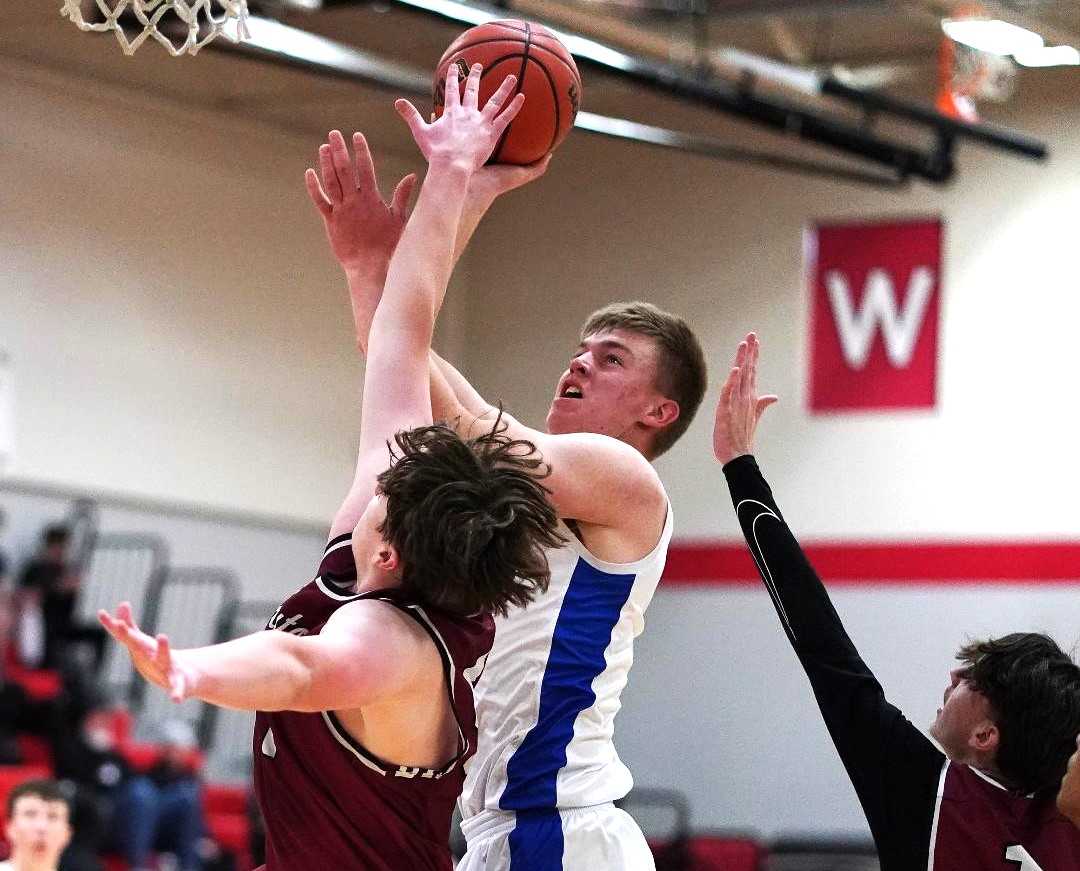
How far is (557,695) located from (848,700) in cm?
59

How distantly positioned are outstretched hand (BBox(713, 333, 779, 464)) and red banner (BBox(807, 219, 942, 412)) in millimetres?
9456

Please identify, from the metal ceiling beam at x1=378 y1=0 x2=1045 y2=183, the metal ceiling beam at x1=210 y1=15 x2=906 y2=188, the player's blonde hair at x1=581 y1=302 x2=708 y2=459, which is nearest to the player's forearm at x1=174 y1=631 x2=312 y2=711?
the player's blonde hair at x1=581 y1=302 x2=708 y2=459

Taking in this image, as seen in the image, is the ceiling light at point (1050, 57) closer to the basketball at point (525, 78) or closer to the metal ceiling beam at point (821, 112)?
the metal ceiling beam at point (821, 112)

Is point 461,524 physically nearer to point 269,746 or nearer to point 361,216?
point 269,746

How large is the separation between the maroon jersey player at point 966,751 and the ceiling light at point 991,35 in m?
7.05

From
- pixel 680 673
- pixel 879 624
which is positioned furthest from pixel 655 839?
pixel 879 624

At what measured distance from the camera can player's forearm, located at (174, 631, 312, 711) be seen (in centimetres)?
227

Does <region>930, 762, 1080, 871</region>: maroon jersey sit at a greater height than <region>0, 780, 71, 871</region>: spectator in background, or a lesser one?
greater

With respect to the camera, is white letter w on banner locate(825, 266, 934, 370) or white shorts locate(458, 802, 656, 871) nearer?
white shorts locate(458, 802, 656, 871)

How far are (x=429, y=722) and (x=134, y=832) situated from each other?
845cm

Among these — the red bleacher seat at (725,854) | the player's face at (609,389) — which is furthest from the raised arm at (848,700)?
the red bleacher seat at (725,854)

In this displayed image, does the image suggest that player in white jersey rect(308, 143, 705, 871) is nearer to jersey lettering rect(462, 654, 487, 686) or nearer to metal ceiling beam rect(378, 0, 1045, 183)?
jersey lettering rect(462, 654, 487, 686)

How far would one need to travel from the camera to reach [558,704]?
11.6ft

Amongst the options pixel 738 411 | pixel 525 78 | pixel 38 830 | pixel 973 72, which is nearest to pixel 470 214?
pixel 525 78
